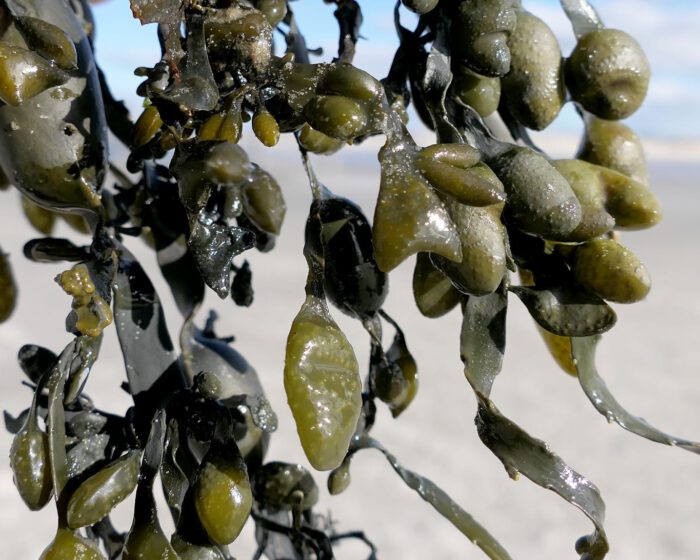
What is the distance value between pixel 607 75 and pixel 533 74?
53 mm

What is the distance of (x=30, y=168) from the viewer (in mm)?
512

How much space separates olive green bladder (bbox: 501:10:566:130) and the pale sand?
148 cm

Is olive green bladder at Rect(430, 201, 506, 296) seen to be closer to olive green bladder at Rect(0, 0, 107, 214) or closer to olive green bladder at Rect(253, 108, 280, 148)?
olive green bladder at Rect(253, 108, 280, 148)

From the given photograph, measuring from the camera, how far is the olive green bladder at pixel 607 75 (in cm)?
54

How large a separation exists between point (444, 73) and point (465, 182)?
12cm

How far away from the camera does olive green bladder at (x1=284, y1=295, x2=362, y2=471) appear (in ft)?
1.41

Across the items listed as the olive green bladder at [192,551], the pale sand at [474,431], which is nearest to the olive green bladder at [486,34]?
the olive green bladder at [192,551]

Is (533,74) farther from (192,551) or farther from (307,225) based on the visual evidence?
(192,551)

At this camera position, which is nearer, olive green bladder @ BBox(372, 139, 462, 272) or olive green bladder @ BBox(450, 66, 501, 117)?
olive green bladder @ BBox(372, 139, 462, 272)

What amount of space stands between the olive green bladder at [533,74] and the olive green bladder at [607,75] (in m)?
0.01

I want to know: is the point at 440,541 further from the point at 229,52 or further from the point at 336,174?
the point at 336,174

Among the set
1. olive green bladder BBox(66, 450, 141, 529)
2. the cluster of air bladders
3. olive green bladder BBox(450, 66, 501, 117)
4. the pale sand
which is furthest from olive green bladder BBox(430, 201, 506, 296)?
the pale sand

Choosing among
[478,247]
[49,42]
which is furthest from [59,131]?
[478,247]

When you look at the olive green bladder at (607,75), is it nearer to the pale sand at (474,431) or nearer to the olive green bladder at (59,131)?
the olive green bladder at (59,131)
